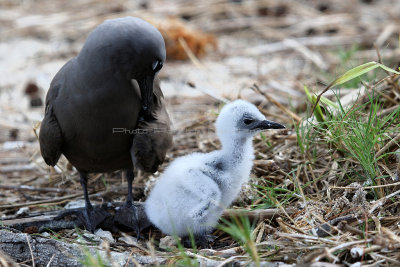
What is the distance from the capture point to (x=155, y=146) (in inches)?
145

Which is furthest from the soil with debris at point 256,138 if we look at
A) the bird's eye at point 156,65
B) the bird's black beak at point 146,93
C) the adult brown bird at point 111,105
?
the bird's eye at point 156,65

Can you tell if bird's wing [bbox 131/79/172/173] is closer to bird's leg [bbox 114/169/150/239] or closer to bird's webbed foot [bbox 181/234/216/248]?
bird's leg [bbox 114/169/150/239]

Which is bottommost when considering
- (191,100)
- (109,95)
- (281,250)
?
(191,100)

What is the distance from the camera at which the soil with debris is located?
9.91 ft

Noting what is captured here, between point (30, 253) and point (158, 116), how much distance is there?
1233mm

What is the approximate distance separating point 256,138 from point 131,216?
1.32 metres

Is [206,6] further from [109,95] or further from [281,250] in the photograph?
[281,250]

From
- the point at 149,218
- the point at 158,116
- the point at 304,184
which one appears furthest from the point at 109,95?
the point at 304,184

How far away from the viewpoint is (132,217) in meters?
3.93

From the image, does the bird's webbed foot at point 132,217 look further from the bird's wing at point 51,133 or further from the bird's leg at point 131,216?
the bird's wing at point 51,133

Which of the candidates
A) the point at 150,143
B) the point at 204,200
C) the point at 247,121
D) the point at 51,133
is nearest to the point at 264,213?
the point at 204,200

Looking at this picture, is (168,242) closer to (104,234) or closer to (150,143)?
(104,234)

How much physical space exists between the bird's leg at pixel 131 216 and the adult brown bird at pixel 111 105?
0.04 feet

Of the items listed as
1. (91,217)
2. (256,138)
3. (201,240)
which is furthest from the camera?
(256,138)
